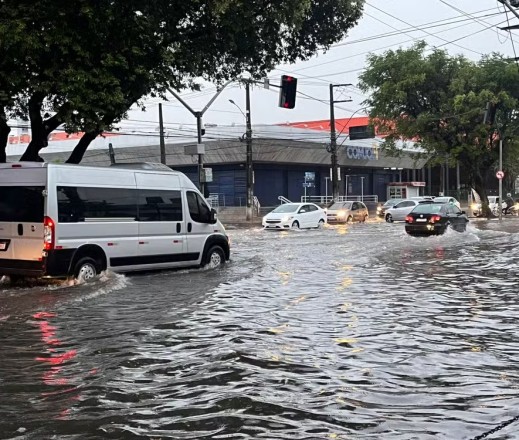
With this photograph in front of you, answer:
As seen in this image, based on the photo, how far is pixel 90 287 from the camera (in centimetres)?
1203

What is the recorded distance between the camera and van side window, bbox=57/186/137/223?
1202 cm

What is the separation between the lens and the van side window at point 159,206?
13914mm

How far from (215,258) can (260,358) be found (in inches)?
356

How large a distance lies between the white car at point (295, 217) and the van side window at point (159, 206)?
19.1m

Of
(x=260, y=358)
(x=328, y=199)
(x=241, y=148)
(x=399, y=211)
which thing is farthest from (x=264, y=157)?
(x=260, y=358)

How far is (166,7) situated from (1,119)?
3967mm

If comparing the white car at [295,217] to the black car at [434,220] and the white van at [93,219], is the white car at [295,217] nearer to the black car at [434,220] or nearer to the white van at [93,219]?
the black car at [434,220]

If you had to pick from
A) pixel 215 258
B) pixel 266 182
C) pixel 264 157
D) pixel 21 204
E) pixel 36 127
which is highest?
pixel 264 157

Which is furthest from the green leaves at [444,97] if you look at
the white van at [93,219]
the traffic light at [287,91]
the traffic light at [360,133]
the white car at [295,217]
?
the white van at [93,219]

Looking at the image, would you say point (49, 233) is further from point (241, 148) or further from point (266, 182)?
point (266, 182)

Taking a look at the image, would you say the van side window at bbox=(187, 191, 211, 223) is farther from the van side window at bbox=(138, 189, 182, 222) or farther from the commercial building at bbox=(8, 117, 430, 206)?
the commercial building at bbox=(8, 117, 430, 206)

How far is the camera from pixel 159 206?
14.3 metres

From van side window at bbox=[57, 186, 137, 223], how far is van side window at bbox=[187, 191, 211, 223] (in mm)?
1690

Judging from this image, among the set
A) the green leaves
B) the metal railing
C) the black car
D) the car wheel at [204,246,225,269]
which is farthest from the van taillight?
the metal railing
